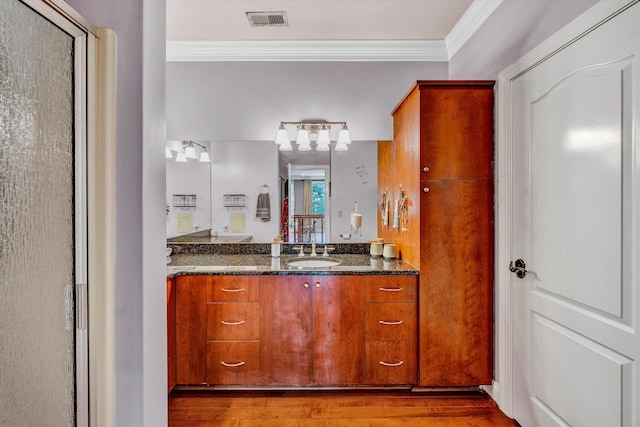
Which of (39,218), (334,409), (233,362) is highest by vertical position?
(39,218)

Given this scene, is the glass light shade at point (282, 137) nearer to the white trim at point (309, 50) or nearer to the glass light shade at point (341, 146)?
the glass light shade at point (341, 146)

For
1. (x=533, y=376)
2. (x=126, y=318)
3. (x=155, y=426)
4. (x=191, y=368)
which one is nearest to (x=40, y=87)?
(x=126, y=318)

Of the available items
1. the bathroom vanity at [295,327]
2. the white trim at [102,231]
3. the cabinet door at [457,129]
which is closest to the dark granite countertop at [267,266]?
the bathroom vanity at [295,327]

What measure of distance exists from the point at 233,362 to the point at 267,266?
2.11ft

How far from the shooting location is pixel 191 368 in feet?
7.47

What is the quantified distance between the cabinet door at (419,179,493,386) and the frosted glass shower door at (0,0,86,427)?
181 cm

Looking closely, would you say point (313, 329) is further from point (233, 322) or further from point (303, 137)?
point (303, 137)

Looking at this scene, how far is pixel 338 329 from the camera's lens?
2.27m

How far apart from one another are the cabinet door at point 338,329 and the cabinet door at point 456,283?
0.40 meters

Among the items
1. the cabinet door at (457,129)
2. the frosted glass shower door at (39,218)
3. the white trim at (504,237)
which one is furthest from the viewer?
the cabinet door at (457,129)

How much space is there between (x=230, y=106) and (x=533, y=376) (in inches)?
109

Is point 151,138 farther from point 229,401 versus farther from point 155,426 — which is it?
point 229,401

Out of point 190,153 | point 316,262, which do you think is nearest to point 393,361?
point 316,262

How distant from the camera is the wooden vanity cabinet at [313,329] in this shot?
227 cm
